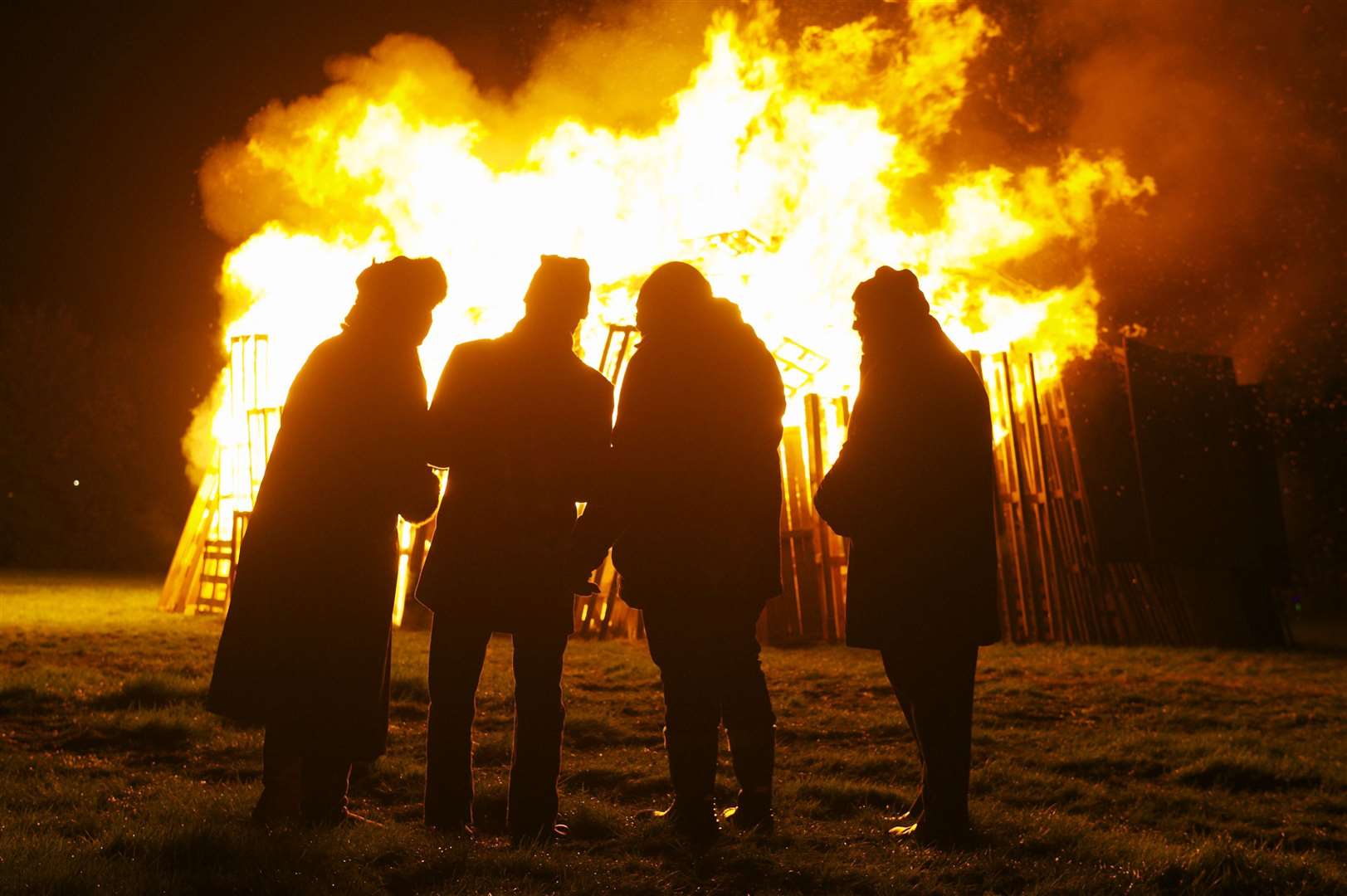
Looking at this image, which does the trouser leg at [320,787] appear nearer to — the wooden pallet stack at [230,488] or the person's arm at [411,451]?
the person's arm at [411,451]

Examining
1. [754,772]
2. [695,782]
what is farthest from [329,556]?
[754,772]

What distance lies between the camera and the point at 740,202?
38.0ft

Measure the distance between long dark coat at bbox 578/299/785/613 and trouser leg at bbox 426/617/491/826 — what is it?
58cm

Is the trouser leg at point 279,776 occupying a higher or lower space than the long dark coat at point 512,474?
lower

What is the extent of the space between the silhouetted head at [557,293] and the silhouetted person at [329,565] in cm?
48

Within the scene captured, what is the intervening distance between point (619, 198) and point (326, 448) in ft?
28.7

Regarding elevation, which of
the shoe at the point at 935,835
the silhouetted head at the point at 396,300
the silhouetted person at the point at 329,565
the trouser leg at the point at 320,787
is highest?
the silhouetted head at the point at 396,300

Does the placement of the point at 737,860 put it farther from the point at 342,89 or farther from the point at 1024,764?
the point at 342,89

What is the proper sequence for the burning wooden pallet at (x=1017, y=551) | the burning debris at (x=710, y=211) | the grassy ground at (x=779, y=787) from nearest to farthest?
the grassy ground at (x=779, y=787)
the burning wooden pallet at (x=1017, y=551)
the burning debris at (x=710, y=211)

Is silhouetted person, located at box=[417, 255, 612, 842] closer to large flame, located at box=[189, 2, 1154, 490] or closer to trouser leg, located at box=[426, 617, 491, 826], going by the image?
trouser leg, located at box=[426, 617, 491, 826]

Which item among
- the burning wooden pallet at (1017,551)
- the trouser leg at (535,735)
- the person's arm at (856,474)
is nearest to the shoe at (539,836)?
the trouser leg at (535,735)

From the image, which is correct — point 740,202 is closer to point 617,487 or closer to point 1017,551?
point 1017,551

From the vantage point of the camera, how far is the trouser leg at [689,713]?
3.46 meters

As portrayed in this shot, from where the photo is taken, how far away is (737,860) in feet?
10.3
